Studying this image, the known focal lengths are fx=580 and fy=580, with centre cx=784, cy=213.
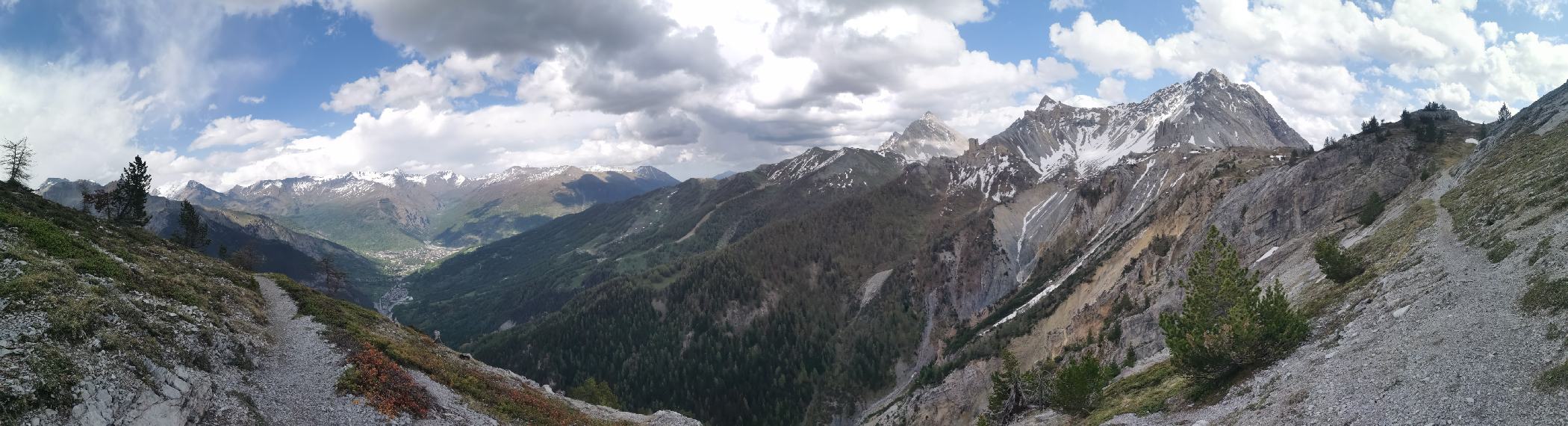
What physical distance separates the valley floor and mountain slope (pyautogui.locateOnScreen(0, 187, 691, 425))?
39.7m

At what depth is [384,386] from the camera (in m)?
33.4

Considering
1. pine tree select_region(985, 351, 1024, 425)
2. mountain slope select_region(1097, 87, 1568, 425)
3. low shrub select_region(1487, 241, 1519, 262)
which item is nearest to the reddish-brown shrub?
pine tree select_region(985, 351, 1024, 425)

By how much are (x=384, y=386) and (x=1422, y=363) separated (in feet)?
153

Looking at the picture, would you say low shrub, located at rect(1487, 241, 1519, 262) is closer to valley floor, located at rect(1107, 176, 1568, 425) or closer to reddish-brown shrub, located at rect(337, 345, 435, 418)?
valley floor, located at rect(1107, 176, 1568, 425)

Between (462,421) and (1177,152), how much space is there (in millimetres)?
217619

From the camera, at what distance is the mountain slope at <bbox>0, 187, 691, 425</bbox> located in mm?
21281

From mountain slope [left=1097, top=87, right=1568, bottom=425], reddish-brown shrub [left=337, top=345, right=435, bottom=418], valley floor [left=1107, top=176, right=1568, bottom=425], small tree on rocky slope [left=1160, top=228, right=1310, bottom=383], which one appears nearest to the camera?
valley floor [left=1107, top=176, right=1568, bottom=425]

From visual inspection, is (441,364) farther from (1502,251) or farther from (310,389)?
(1502,251)

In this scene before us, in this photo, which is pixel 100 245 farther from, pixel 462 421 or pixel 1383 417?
pixel 1383 417

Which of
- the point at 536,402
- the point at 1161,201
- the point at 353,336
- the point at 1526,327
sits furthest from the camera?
the point at 1161,201

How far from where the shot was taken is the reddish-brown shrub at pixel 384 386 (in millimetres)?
31531

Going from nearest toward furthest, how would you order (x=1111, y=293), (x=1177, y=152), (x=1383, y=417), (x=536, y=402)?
(x=1383, y=417)
(x=536, y=402)
(x=1111, y=293)
(x=1177, y=152)

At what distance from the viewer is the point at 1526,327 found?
61.9 ft

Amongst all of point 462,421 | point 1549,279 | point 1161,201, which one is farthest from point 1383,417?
point 1161,201
